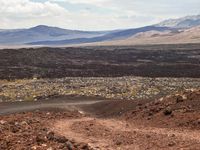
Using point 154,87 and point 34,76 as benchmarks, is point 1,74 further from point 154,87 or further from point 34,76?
point 154,87

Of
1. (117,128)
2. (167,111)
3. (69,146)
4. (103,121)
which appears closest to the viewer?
(69,146)

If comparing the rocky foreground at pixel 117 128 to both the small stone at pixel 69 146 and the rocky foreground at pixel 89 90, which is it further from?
the rocky foreground at pixel 89 90

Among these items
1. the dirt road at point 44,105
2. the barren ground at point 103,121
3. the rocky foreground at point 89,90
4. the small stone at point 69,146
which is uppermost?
the small stone at point 69,146

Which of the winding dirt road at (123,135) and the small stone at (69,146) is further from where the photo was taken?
the winding dirt road at (123,135)

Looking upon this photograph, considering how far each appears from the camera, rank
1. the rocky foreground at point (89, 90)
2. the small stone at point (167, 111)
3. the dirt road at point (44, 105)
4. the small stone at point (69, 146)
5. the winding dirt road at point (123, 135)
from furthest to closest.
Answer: the rocky foreground at point (89, 90), the dirt road at point (44, 105), the small stone at point (167, 111), the winding dirt road at point (123, 135), the small stone at point (69, 146)

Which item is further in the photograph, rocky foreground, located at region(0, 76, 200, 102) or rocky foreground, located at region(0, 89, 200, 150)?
rocky foreground, located at region(0, 76, 200, 102)

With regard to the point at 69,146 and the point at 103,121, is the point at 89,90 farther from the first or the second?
the point at 69,146

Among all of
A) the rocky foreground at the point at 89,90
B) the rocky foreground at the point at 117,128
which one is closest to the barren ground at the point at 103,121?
the rocky foreground at the point at 117,128

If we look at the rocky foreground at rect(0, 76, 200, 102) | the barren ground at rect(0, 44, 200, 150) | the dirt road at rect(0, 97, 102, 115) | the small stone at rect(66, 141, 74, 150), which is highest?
the small stone at rect(66, 141, 74, 150)

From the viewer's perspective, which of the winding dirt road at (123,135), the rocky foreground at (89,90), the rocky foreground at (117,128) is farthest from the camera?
the rocky foreground at (89,90)

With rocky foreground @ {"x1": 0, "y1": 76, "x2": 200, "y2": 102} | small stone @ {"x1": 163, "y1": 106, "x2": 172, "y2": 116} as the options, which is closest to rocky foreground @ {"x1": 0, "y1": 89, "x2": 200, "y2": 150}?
small stone @ {"x1": 163, "y1": 106, "x2": 172, "y2": 116}

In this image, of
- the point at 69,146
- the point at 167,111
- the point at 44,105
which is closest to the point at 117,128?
the point at 167,111

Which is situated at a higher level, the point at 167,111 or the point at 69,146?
the point at 69,146

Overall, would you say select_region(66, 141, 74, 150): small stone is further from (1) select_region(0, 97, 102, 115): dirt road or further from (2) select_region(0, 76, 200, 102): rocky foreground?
(2) select_region(0, 76, 200, 102): rocky foreground
